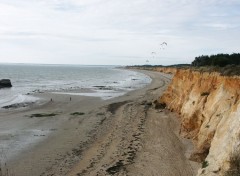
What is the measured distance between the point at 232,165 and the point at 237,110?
109 inches

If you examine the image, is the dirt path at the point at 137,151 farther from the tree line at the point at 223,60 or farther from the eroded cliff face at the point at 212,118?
the tree line at the point at 223,60

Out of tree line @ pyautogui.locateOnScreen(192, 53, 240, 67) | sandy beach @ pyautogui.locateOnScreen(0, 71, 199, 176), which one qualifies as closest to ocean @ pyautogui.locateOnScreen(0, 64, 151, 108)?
tree line @ pyautogui.locateOnScreen(192, 53, 240, 67)

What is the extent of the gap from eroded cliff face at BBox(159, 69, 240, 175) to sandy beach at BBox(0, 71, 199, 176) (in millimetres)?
947

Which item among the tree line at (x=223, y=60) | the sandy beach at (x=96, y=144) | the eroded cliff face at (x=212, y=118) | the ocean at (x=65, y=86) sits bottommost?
the ocean at (x=65, y=86)

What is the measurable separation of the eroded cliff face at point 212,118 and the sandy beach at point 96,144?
95 centimetres

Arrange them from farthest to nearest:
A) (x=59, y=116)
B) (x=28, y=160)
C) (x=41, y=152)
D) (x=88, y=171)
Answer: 1. (x=59, y=116)
2. (x=41, y=152)
3. (x=28, y=160)
4. (x=88, y=171)

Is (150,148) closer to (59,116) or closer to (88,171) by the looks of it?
(88,171)

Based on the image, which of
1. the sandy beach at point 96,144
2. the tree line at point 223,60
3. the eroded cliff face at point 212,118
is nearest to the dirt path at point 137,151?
the sandy beach at point 96,144

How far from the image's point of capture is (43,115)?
30953 millimetres

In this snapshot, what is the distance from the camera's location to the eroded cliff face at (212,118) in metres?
12.1

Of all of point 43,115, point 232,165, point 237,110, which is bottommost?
point 43,115

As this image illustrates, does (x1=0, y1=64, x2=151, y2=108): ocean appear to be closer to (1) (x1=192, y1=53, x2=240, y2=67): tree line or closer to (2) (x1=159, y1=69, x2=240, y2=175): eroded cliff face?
(1) (x1=192, y1=53, x2=240, y2=67): tree line

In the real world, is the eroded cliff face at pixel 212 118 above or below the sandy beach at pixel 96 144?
above

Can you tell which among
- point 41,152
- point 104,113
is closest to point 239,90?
point 41,152
